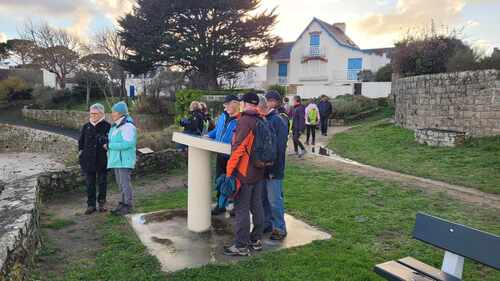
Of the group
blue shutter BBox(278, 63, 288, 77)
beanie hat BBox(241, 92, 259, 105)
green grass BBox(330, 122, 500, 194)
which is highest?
blue shutter BBox(278, 63, 288, 77)

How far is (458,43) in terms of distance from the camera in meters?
16.5

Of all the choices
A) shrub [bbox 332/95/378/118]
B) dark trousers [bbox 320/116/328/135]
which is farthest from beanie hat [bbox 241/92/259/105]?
shrub [bbox 332/95/378/118]

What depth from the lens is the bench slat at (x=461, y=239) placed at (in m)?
2.52

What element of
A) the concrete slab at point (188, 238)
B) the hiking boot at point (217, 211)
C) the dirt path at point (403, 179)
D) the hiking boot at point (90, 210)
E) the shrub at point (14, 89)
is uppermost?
the shrub at point (14, 89)

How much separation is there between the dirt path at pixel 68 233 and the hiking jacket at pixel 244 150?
1.87 m

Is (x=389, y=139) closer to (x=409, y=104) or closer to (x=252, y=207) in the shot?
(x=409, y=104)

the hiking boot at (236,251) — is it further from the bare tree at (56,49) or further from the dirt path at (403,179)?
the bare tree at (56,49)

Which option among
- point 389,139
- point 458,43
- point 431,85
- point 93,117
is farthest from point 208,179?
point 458,43

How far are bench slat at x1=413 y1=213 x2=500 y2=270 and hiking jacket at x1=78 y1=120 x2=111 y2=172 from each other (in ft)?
15.2

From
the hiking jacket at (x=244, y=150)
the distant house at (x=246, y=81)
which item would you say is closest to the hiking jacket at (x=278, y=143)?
the hiking jacket at (x=244, y=150)

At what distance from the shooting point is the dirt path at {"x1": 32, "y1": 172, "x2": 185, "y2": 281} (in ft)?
13.6

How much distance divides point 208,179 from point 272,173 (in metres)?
0.88

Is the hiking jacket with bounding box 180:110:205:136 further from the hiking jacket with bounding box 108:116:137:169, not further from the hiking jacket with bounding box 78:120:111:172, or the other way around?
the hiking jacket with bounding box 108:116:137:169

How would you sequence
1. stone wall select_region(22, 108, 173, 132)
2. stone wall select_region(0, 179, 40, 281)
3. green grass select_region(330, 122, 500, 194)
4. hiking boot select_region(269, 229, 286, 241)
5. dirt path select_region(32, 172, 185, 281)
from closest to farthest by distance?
1. stone wall select_region(0, 179, 40, 281)
2. dirt path select_region(32, 172, 185, 281)
3. hiking boot select_region(269, 229, 286, 241)
4. green grass select_region(330, 122, 500, 194)
5. stone wall select_region(22, 108, 173, 132)
